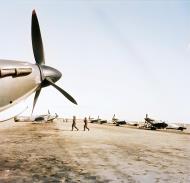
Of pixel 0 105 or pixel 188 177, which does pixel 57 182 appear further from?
pixel 188 177

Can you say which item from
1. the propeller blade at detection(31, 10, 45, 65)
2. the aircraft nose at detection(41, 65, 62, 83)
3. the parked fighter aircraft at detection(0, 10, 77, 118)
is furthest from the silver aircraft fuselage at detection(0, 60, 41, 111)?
the propeller blade at detection(31, 10, 45, 65)

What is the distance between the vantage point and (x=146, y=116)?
56688 millimetres

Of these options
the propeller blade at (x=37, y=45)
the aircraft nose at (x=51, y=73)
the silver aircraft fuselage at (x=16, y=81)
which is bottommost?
the silver aircraft fuselage at (x=16, y=81)

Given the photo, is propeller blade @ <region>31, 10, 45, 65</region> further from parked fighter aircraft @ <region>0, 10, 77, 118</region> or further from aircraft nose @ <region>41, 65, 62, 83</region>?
aircraft nose @ <region>41, 65, 62, 83</region>

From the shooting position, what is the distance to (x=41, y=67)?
10.5m

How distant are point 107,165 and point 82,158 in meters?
2.04

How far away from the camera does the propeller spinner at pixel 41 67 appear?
10.5 m

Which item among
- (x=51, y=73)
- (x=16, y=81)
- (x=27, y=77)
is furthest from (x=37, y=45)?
(x=16, y=81)

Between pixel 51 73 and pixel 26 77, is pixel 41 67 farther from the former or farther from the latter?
pixel 26 77

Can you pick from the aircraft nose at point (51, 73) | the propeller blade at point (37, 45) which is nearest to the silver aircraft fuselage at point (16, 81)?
the aircraft nose at point (51, 73)

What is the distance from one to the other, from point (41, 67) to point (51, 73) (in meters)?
0.60

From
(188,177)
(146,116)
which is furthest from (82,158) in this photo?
(146,116)

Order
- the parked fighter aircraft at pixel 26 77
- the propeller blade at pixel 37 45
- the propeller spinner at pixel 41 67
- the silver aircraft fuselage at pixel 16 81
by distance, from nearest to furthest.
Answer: the silver aircraft fuselage at pixel 16 81 < the parked fighter aircraft at pixel 26 77 < the propeller spinner at pixel 41 67 < the propeller blade at pixel 37 45

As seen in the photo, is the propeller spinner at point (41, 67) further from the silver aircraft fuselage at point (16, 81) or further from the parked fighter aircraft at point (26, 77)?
the silver aircraft fuselage at point (16, 81)
